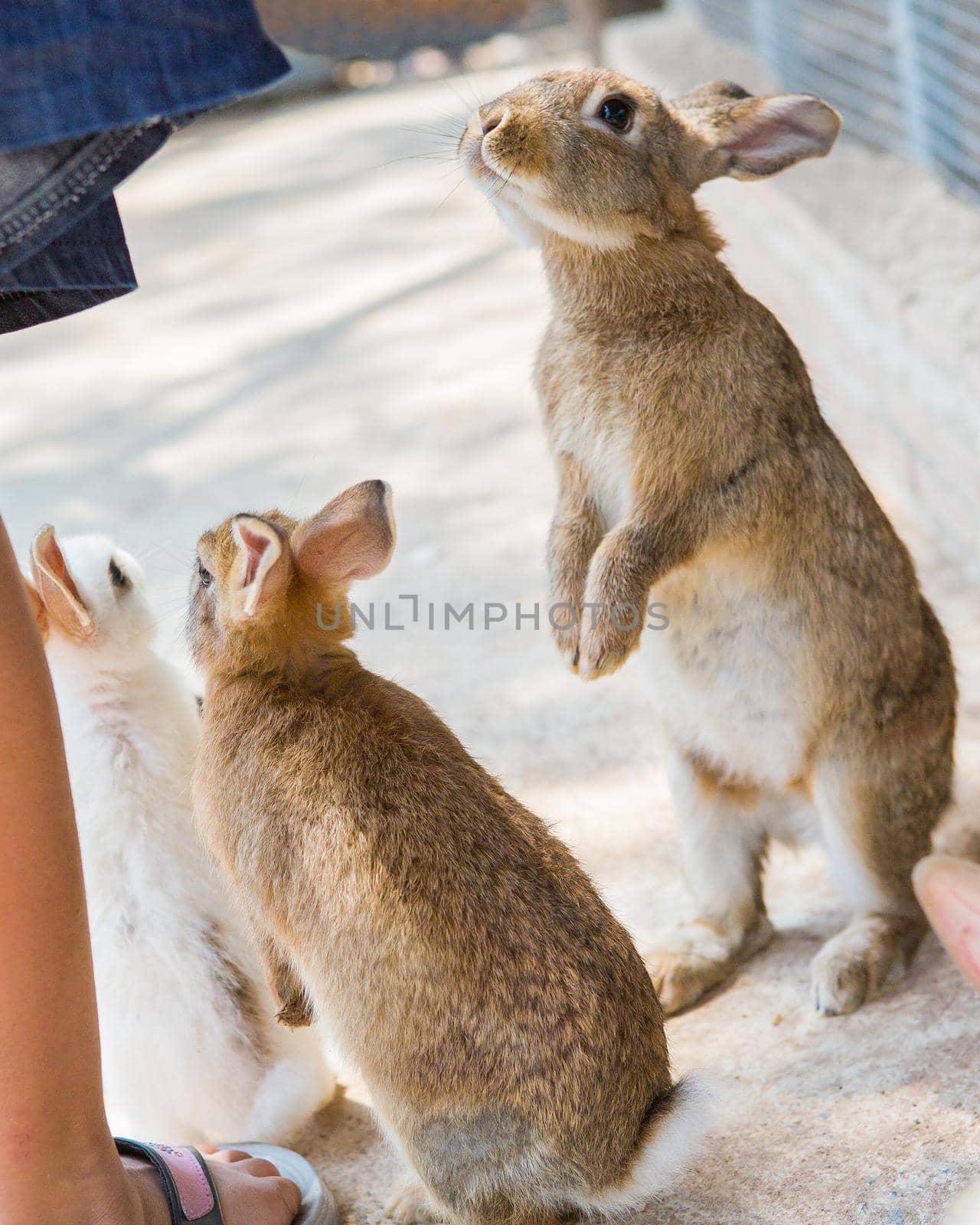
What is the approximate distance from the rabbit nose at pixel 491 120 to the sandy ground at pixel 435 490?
2.81ft

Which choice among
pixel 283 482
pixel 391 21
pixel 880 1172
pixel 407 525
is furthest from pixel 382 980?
pixel 391 21

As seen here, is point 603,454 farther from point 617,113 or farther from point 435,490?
point 435,490

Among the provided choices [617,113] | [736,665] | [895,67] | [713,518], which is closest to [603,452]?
[713,518]

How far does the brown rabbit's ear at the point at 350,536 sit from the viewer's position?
1.79 m

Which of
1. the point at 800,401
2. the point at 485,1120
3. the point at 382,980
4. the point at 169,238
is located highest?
the point at 800,401

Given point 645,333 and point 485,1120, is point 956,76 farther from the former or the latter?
point 485,1120

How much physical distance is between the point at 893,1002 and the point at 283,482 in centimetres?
299

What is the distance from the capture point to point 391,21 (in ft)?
27.4

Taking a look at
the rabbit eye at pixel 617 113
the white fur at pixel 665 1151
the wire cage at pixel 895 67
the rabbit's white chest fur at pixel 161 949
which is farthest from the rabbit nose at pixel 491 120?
the wire cage at pixel 895 67

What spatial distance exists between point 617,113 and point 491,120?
0.21 meters

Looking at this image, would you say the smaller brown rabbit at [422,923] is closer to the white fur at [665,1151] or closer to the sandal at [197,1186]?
the white fur at [665,1151]

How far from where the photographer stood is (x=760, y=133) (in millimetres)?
2410

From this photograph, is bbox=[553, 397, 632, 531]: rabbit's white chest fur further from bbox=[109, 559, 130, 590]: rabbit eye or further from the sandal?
the sandal

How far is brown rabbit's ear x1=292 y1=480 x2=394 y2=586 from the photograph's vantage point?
5.88 ft
